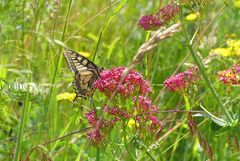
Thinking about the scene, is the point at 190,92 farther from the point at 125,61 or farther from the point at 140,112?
the point at 125,61

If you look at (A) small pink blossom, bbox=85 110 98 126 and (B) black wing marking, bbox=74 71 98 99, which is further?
(B) black wing marking, bbox=74 71 98 99

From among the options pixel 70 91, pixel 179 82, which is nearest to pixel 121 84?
pixel 179 82

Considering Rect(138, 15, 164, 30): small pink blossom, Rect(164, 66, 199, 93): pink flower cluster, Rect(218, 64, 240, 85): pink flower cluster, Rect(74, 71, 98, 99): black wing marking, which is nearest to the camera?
Rect(164, 66, 199, 93): pink flower cluster

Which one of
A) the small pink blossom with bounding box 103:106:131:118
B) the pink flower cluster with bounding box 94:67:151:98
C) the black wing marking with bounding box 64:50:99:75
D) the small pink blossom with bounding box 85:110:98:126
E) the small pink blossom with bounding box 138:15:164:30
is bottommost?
the small pink blossom with bounding box 85:110:98:126

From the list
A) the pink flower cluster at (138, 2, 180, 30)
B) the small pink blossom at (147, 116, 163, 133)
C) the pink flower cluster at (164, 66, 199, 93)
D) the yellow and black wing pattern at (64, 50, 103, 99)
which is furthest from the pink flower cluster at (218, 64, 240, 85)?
the yellow and black wing pattern at (64, 50, 103, 99)

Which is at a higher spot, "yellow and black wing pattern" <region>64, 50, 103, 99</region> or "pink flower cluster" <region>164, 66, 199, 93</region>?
"yellow and black wing pattern" <region>64, 50, 103, 99</region>

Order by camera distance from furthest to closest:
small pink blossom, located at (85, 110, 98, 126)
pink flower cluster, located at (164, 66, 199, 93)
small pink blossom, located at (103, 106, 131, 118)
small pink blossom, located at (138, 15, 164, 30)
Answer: small pink blossom, located at (138, 15, 164, 30), pink flower cluster, located at (164, 66, 199, 93), small pink blossom, located at (85, 110, 98, 126), small pink blossom, located at (103, 106, 131, 118)

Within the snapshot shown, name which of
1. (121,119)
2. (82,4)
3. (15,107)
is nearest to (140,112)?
(121,119)

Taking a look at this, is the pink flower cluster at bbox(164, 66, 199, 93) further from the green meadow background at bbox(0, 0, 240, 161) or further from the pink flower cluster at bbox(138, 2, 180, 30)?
the pink flower cluster at bbox(138, 2, 180, 30)
